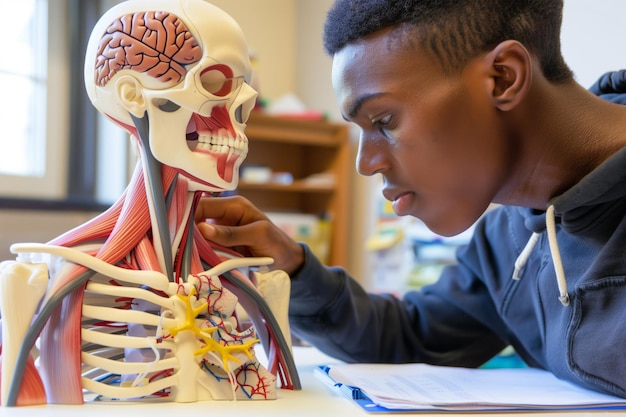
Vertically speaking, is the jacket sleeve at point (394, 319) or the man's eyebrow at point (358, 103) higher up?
the man's eyebrow at point (358, 103)

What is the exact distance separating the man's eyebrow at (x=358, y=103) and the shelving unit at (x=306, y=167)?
2.10 meters

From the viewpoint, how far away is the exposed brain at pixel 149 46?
0.70 metres

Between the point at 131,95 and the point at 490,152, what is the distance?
463mm

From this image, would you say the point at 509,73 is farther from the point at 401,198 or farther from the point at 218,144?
the point at 218,144

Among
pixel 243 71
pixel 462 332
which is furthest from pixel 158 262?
pixel 462 332

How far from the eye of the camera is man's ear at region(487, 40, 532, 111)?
872 mm

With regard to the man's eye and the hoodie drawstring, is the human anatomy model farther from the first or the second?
the hoodie drawstring

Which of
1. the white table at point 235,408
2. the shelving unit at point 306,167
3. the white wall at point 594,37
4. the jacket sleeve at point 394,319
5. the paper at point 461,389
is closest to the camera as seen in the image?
the white table at point 235,408

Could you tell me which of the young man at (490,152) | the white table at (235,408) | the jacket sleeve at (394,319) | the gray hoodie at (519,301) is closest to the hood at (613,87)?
the gray hoodie at (519,301)

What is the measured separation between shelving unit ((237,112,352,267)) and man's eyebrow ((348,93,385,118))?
2095mm

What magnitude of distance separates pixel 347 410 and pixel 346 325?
0.38 m

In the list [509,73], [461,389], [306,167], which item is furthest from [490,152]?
[306,167]

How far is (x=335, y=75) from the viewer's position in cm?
93

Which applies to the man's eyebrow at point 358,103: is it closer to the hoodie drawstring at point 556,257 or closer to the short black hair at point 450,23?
the short black hair at point 450,23
